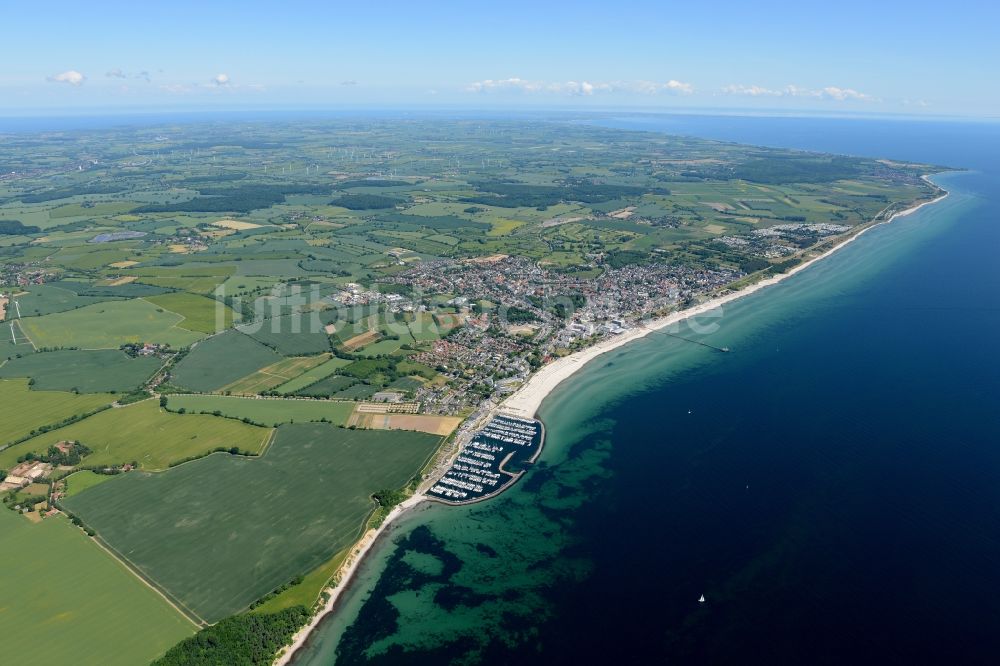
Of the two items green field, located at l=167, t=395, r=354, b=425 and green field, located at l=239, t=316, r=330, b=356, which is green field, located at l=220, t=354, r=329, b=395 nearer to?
green field, located at l=239, t=316, r=330, b=356

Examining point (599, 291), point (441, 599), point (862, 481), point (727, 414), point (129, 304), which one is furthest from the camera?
point (599, 291)

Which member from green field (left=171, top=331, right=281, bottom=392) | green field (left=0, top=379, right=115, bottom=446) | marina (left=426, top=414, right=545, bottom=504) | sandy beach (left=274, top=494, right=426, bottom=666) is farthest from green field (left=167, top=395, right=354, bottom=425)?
sandy beach (left=274, top=494, right=426, bottom=666)

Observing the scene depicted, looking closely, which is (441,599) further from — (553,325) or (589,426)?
(553,325)

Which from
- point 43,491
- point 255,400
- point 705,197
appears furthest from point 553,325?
point 705,197

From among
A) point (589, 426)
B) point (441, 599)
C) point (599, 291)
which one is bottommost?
point (441, 599)

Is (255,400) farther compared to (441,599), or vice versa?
(255,400)
